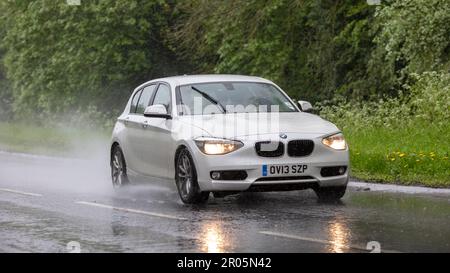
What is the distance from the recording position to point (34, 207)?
14586 mm

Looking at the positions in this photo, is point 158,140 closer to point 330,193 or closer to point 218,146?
point 218,146

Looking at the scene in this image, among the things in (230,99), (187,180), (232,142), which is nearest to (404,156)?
(230,99)

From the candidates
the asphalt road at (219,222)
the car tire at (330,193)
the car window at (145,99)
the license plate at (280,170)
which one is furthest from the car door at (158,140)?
the car tire at (330,193)

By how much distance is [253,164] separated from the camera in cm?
1330

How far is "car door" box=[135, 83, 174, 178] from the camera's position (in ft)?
47.9

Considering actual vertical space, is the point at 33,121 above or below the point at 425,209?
below

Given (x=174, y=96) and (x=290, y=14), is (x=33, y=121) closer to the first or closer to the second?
(x=290, y=14)

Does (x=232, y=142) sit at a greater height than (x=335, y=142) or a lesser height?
greater

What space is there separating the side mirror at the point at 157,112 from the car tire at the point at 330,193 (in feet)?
7.29

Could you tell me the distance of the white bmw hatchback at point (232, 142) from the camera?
13383 mm

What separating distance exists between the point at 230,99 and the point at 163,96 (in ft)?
3.95

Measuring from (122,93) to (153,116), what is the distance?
87.0 ft
